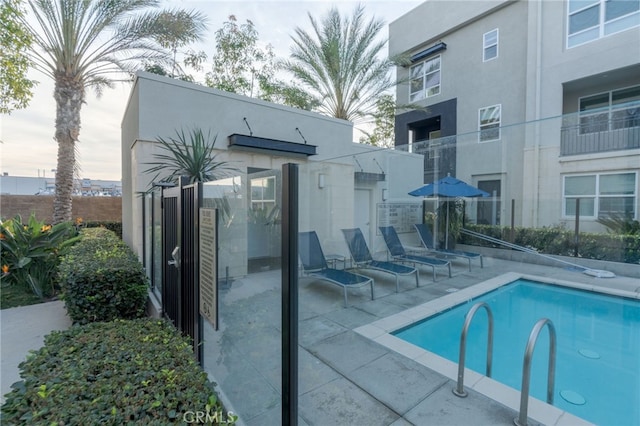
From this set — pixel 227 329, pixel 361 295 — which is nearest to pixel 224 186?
pixel 227 329

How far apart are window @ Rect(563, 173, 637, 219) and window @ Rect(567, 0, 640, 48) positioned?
5620mm

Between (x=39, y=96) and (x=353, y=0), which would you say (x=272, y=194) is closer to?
(x=39, y=96)

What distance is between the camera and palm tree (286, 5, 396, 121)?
35.8 ft

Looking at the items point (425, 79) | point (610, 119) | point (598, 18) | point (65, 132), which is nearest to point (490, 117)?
point (425, 79)

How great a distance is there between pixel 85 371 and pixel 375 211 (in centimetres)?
877

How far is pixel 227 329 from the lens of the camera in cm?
248

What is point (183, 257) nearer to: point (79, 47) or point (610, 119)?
point (610, 119)

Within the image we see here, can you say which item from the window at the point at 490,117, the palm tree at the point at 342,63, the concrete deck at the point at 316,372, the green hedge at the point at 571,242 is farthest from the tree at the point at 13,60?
the window at the point at 490,117

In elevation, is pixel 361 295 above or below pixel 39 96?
below

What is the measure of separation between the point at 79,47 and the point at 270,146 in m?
6.34

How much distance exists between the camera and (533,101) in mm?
11547

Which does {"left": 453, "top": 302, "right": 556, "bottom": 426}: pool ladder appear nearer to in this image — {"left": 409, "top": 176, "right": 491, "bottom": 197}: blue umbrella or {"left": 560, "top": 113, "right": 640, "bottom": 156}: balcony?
{"left": 560, "top": 113, "right": 640, "bottom": 156}: balcony

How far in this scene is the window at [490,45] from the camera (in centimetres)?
1300

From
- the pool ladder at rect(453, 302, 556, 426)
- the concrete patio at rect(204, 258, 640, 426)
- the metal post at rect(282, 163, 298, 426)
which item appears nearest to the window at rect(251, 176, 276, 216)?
the metal post at rect(282, 163, 298, 426)
